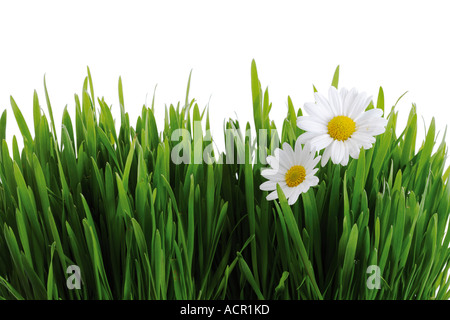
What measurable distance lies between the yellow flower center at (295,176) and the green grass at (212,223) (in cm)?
2

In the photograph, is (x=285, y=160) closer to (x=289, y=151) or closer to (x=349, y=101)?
(x=289, y=151)

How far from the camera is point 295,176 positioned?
78 cm

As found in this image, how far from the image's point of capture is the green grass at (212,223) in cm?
78

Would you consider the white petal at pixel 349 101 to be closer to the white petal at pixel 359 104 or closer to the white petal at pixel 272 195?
the white petal at pixel 359 104

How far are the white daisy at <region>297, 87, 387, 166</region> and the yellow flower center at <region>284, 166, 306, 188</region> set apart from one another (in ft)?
0.11

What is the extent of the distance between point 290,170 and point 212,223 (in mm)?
135

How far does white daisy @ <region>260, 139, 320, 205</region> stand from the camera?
77 centimetres

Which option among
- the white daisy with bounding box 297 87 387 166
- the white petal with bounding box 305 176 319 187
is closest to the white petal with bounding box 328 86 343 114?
the white daisy with bounding box 297 87 387 166

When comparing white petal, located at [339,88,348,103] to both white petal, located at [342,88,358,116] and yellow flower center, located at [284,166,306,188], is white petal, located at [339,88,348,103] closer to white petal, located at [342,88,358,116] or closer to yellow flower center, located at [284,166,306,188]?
white petal, located at [342,88,358,116]

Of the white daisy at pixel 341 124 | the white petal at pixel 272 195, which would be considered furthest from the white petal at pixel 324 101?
the white petal at pixel 272 195

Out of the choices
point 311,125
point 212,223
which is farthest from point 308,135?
point 212,223

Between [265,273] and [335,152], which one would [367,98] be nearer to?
[335,152]

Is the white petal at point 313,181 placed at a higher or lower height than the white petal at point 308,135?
lower
